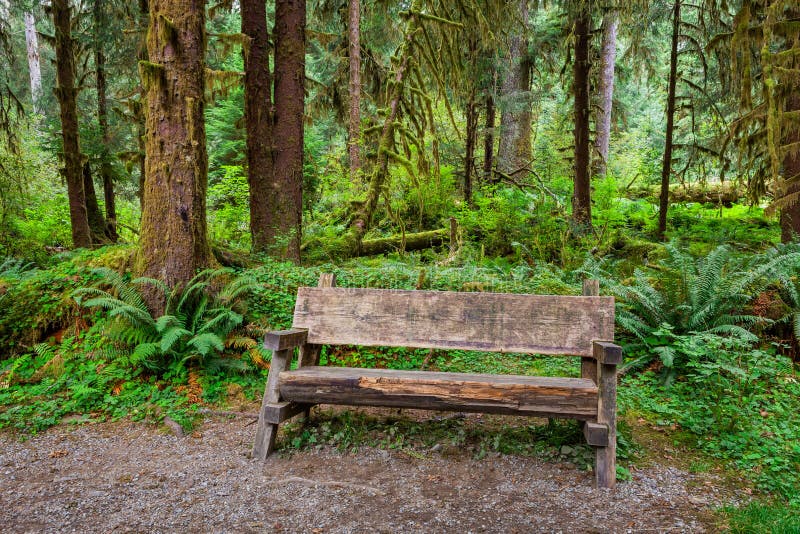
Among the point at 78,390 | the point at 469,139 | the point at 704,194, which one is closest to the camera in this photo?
the point at 78,390

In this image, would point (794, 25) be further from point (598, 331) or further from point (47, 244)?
point (47, 244)

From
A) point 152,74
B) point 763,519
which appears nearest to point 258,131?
point 152,74

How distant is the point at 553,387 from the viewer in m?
3.31

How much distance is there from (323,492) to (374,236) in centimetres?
672

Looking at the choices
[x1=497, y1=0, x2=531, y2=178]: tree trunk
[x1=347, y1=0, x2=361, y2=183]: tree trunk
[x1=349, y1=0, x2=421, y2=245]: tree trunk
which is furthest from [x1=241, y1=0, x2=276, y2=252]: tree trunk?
[x1=497, y1=0, x2=531, y2=178]: tree trunk

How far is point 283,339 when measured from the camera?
368 cm

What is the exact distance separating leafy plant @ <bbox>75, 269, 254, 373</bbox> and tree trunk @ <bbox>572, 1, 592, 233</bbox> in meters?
6.64

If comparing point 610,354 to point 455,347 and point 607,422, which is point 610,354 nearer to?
point 607,422

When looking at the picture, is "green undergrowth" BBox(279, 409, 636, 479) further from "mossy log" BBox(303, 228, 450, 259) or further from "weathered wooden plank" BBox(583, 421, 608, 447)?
"mossy log" BBox(303, 228, 450, 259)

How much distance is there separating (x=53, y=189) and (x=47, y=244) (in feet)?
31.4

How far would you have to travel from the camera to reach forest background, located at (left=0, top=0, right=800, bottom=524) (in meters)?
4.62

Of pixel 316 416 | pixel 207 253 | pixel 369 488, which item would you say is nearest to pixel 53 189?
pixel 207 253

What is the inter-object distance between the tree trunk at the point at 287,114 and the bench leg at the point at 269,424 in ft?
12.8

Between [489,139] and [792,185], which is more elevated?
[489,139]
